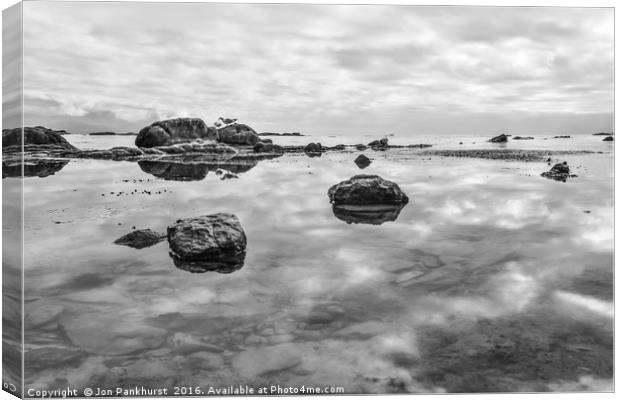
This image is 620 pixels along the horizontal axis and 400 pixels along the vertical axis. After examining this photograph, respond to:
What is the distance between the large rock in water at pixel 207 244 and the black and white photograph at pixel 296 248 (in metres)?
0.04

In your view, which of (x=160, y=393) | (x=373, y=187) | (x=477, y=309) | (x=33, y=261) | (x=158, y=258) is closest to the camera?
(x=160, y=393)

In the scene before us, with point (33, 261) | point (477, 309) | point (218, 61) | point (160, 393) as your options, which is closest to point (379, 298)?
point (477, 309)

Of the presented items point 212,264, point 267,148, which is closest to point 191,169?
point 267,148

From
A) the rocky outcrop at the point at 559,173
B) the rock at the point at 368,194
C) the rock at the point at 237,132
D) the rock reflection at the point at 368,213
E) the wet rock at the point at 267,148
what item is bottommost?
the rock reflection at the point at 368,213

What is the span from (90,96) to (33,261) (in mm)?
2960

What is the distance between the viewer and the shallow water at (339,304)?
6312 mm

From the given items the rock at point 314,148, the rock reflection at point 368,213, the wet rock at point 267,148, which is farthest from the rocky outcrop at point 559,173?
the wet rock at point 267,148

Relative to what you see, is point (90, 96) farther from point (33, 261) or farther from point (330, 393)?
point (330, 393)

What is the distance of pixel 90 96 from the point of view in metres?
9.05

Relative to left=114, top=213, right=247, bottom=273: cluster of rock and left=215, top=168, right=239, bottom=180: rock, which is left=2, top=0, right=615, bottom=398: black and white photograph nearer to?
left=114, top=213, right=247, bottom=273: cluster of rock

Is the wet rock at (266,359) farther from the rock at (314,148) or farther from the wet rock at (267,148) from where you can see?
the rock at (314,148)

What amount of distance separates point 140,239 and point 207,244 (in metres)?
1.94

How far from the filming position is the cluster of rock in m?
8.97

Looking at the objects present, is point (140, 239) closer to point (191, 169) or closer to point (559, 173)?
point (191, 169)
